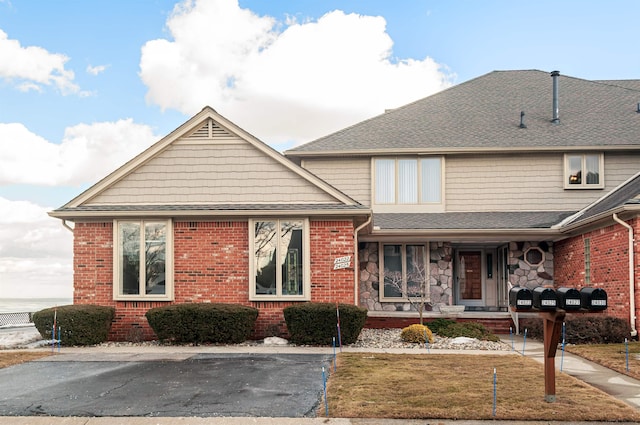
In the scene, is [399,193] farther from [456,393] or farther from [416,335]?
[456,393]

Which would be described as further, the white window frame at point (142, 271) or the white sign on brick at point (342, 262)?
the white window frame at point (142, 271)

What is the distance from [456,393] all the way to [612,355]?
5.55 meters

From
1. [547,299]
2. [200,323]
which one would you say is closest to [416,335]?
[200,323]

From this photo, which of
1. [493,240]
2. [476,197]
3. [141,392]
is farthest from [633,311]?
[141,392]

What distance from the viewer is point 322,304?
1493cm

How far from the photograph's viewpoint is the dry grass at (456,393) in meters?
8.01

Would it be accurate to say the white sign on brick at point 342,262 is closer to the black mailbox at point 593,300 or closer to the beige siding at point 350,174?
the beige siding at point 350,174

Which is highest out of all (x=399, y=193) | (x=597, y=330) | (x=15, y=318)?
(x=399, y=193)

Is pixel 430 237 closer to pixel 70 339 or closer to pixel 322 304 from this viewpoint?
pixel 322 304

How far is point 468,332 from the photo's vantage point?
16.9 metres

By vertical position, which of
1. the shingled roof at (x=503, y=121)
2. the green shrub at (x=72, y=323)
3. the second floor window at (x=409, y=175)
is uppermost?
the shingled roof at (x=503, y=121)

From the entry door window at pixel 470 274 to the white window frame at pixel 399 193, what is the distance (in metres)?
2.21

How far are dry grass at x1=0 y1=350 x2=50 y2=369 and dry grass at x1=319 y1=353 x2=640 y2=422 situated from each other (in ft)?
19.9

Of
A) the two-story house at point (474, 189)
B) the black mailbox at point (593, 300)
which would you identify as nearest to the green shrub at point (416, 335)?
the two-story house at point (474, 189)
